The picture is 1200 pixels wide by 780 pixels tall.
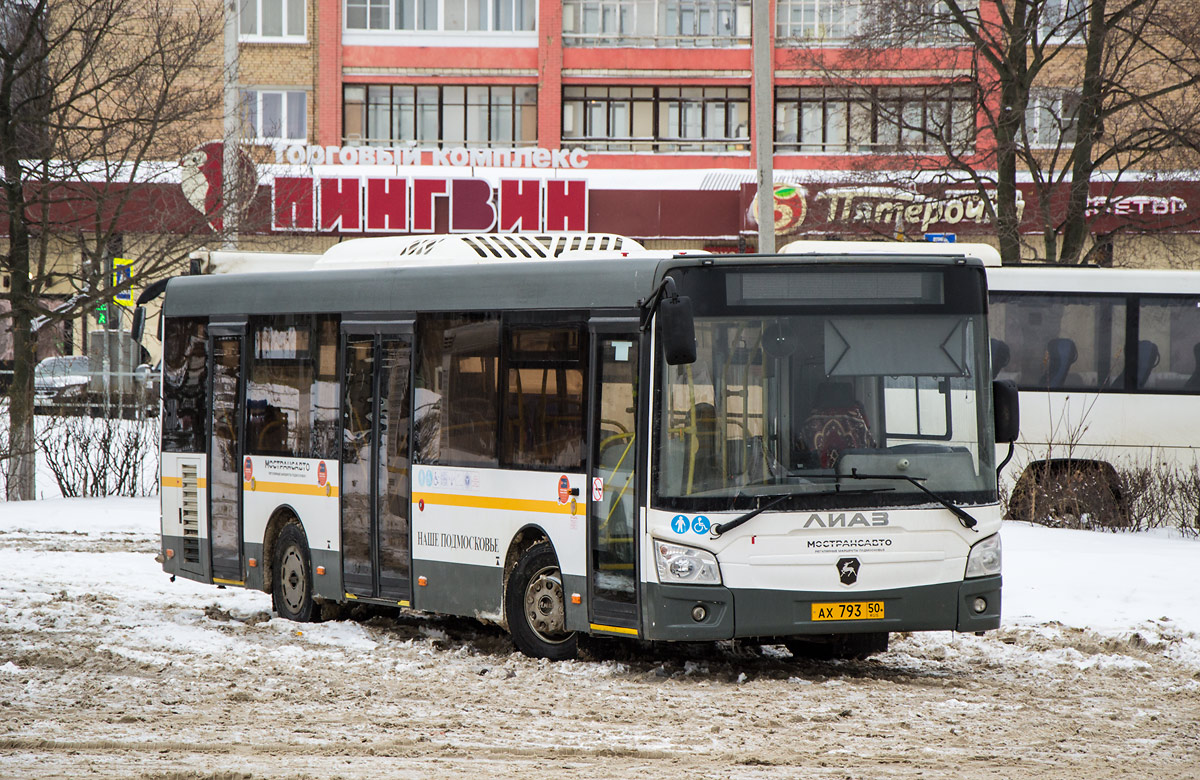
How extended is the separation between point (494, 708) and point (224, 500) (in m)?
5.91

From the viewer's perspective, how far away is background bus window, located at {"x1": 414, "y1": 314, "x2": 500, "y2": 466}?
1135 cm

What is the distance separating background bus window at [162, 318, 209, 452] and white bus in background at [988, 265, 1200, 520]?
10798mm

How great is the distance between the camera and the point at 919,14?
2814 cm

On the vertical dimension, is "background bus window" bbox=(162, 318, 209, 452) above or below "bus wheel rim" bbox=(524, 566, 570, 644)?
above

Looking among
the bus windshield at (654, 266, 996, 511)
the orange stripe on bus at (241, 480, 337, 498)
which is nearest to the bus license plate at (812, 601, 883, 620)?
the bus windshield at (654, 266, 996, 511)

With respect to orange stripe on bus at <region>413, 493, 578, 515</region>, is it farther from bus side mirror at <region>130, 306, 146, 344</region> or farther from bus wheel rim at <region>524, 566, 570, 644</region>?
bus side mirror at <region>130, 306, 146, 344</region>

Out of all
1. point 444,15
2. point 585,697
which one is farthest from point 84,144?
point 444,15

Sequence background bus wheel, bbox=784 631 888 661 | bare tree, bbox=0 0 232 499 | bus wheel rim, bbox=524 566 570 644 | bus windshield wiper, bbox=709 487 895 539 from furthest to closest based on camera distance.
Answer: bare tree, bbox=0 0 232 499
background bus wheel, bbox=784 631 888 661
bus wheel rim, bbox=524 566 570 644
bus windshield wiper, bbox=709 487 895 539

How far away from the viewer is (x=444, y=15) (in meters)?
47.0

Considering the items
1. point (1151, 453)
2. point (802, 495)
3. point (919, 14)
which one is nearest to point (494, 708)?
point (802, 495)

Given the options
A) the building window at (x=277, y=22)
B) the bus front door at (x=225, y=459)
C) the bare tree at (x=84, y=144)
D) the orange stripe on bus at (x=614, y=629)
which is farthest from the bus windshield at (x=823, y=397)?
the building window at (x=277, y=22)

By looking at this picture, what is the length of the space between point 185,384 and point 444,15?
112ft

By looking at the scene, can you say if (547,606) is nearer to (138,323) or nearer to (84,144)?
(138,323)

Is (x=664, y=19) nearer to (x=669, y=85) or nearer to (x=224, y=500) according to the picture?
(x=669, y=85)
